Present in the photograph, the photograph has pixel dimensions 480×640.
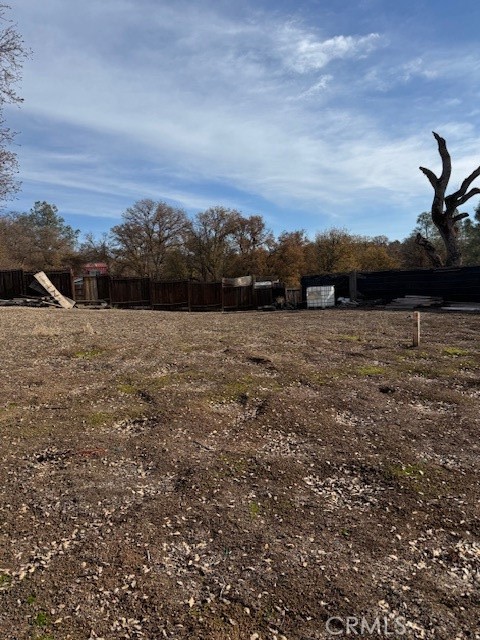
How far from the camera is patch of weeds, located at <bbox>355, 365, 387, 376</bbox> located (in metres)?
7.09

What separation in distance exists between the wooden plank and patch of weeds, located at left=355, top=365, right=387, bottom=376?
17.5 m

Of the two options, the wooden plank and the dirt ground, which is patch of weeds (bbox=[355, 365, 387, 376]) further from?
the wooden plank

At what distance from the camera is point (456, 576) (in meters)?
2.47

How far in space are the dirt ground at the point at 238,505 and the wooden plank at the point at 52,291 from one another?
15315mm

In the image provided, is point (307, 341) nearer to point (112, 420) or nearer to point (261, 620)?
point (112, 420)

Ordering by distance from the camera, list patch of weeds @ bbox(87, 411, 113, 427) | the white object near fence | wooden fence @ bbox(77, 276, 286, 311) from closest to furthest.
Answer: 1. patch of weeds @ bbox(87, 411, 113, 427)
2. the white object near fence
3. wooden fence @ bbox(77, 276, 286, 311)

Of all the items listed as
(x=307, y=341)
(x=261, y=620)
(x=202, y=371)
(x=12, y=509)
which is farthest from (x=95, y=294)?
(x=261, y=620)

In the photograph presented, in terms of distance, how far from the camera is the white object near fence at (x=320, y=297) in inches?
920

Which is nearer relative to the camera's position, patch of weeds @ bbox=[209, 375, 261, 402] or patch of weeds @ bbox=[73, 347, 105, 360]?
patch of weeds @ bbox=[209, 375, 261, 402]

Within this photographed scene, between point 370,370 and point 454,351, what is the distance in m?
2.78

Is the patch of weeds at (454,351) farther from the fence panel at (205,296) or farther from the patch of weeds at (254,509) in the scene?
the fence panel at (205,296)

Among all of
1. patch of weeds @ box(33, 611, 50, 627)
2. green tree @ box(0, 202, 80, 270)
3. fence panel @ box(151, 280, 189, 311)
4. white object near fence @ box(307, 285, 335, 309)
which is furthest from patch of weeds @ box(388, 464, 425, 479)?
green tree @ box(0, 202, 80, 270)

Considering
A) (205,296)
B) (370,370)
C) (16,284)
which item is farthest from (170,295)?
(370,370)

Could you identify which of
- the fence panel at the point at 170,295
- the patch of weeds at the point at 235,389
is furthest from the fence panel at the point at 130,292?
the patch of weeds at the point at 235,389
